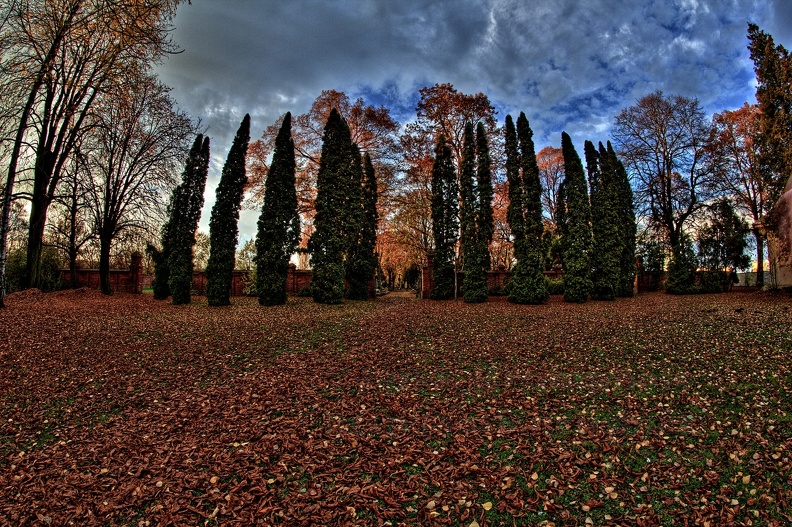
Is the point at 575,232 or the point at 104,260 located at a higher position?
the point at 575,232

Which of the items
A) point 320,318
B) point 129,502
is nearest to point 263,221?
point 320,318

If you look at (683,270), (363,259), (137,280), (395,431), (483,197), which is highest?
(483,197)

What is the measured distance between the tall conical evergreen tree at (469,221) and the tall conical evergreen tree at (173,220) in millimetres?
12559

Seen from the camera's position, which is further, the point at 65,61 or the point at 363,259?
the point at 363,259

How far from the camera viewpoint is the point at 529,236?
16.4 meters

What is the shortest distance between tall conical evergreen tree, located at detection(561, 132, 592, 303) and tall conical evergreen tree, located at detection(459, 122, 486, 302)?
3968mm

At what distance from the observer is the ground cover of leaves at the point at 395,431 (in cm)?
279

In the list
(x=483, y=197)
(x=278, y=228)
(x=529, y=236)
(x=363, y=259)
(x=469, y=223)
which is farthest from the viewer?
(x=363, y=259)

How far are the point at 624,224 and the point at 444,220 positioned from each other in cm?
1011

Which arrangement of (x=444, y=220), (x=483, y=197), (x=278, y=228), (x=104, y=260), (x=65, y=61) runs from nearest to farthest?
(x=65, y=61) → (x=278, y=228) → (x=483, y=197) → (x=104, y=260) → (x=444, y=220)

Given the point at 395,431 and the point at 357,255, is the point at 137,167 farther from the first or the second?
the point at 395,431

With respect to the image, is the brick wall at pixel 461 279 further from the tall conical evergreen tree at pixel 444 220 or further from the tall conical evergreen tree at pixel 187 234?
the tall conical evergreen tree at pixel 187 234

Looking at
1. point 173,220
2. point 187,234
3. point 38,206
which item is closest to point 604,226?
point 187,234

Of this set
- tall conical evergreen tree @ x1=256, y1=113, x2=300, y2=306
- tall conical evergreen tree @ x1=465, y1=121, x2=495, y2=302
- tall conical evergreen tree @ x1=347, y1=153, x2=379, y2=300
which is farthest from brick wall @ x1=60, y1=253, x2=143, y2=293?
tall conical evergreen tree @ x1=465, y1=121, x2=495, y2=302
